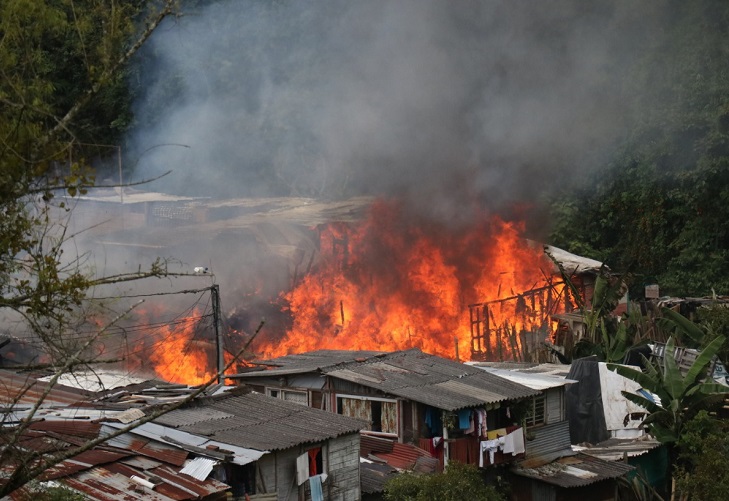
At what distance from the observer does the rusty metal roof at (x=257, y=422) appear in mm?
15453

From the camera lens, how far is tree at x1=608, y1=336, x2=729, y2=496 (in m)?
19.6

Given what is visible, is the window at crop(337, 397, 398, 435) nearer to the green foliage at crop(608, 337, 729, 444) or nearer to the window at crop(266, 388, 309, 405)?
the window at crop(266, 388, 309, 405)

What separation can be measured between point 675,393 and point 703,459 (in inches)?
73.1

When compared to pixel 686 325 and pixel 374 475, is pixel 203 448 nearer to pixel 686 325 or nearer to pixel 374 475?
pixel 374 475

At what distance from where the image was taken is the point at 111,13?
7594 mm


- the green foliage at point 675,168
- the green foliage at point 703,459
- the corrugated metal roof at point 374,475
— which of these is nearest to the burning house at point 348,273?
the green foliage at point 675,168


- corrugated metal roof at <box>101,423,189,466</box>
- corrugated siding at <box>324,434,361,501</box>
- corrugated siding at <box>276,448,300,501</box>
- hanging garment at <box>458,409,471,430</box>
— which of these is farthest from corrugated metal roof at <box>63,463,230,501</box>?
hanging garment at <box>458,409,471,430</box>

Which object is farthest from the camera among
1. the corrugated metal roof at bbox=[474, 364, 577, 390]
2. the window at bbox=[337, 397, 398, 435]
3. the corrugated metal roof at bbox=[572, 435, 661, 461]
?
the corrugated metal roof at bbox=[572, 435, 661, 461]

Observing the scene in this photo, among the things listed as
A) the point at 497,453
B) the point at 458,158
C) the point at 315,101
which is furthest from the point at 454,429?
the point at 315,101

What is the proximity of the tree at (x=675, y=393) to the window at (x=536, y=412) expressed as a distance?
8.26ft

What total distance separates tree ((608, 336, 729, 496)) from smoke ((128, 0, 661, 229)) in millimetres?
16103

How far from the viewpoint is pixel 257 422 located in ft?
53.9

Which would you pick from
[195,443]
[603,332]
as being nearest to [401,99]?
[603,332]

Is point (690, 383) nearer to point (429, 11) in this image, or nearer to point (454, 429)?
point (454, 429)
